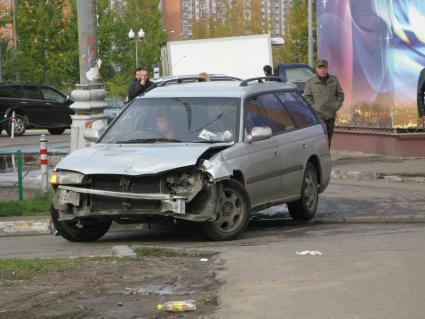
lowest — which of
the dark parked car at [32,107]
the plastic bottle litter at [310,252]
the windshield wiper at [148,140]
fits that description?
the dark parked car at [32,107]

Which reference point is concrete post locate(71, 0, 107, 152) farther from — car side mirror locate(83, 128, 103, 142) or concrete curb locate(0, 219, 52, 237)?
car side mirror locate(83, 128, 103, 142)

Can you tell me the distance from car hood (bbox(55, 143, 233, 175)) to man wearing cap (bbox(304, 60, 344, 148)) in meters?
7.16

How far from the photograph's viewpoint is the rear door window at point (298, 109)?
13.3 meters

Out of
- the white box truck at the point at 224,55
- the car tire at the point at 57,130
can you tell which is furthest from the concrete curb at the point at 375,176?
the car tire at the point at 57,130

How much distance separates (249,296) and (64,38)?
59.5 meters

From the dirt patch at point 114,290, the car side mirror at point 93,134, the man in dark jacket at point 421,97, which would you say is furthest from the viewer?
the man in dark jacket at point 421,97

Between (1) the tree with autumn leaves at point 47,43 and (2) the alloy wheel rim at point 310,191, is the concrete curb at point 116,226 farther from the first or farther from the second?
(1) the tree with autumn leaves at point 47,43

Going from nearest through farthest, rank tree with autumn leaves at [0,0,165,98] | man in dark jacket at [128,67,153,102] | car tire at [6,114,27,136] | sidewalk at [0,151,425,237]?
sidewalk at [0,151,425,237]
man in dark jacket at [128,67,153,102]
car tire at [6,114,27,136]
tree with autumn leaves at [0,0,165,98]

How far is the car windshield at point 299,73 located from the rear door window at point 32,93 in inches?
374

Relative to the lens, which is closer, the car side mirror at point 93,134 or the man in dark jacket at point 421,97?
the car side mirror at point 93,134

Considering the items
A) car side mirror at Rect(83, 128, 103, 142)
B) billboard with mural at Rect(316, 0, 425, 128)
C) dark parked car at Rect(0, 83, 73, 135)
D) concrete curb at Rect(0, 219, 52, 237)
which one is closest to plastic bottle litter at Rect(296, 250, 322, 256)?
car side mirror at Rect(83, 128, 103, 142)

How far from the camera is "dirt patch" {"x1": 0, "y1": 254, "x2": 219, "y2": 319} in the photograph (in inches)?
286

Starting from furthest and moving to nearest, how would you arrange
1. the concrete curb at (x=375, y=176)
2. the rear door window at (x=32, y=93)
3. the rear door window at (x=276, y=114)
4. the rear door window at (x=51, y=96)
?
the rear door window at (x=51, y=96)
the rear door window at (x=32, y=93)
the concrete curb at (x=375, y=176)
the rear door window at (x=276, y=114)

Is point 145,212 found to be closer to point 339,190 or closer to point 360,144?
point 339,190
